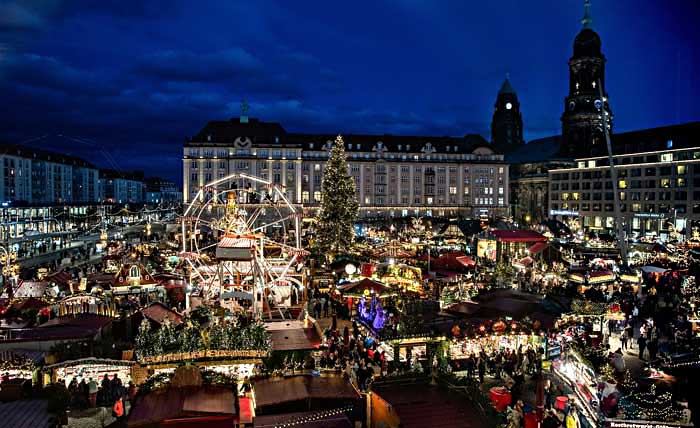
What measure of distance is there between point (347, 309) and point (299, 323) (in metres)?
5.54

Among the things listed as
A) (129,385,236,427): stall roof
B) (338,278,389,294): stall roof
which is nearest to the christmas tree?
(338,278,389,294): stall roof

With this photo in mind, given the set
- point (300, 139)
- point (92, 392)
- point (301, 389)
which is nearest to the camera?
point (301, 389)

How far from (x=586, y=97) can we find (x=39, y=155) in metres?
103

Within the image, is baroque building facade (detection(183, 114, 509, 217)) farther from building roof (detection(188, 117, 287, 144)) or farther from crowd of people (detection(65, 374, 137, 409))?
crowd of people (detection(65, 374, 137, 409))

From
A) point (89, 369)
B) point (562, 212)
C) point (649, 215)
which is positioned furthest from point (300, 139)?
point (89, 369)

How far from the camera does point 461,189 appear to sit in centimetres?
9219

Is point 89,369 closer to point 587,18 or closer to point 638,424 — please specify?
point 638,424

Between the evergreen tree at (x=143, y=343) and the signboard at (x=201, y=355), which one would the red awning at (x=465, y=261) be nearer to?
the signboard at (x=201, y=355)

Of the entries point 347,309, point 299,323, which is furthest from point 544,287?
point 299,323

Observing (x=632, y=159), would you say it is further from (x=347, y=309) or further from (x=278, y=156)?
(x=347, y=309)

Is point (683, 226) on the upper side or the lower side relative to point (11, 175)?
lower

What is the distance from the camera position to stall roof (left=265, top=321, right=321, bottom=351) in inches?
579

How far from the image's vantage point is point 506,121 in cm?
12888

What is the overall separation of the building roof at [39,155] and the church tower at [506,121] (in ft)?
329
